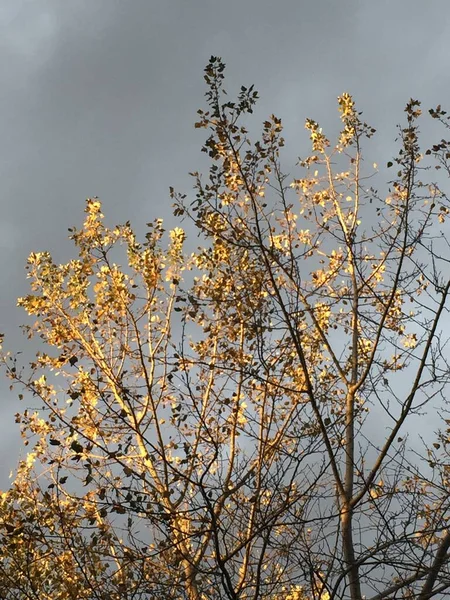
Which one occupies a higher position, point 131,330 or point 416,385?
point 131,330

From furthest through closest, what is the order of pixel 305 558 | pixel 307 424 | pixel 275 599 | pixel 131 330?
1. pixel 131 330
2. pixel 275 599
3. pixel 307 424
4. pixel 305 558

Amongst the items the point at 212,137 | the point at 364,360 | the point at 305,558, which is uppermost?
the point at 212,137

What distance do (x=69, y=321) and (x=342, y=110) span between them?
5.73 meters

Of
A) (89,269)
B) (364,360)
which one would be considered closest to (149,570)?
(364,360)

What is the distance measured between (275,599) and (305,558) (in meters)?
2.33

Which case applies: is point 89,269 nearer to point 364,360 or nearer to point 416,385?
point 364,360

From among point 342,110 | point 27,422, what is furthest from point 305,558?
point 342,110

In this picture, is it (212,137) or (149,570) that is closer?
(212,137)

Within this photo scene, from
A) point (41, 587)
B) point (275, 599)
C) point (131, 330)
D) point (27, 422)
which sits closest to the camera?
point (275, 599)

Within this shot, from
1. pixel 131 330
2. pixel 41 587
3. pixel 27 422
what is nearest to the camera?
pixel 41 587

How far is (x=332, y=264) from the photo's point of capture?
980 cm

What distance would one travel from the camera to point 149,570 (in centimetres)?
771

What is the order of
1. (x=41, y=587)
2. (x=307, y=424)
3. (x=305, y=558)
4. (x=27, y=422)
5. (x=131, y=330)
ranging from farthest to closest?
(x=27, y=422) → (x=131, y=330) → (x=41, y=587) → (x=307, y=424) → (x=305, y=558)

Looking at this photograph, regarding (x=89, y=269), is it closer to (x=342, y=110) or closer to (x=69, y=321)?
(x=69, y=321)
